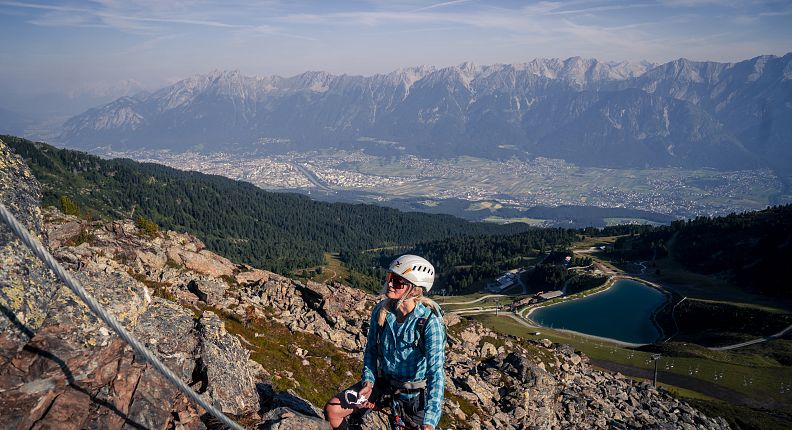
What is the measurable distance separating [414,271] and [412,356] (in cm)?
181

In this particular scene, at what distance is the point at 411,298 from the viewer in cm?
923

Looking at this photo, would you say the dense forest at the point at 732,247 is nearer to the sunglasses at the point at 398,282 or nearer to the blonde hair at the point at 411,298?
the blonde hair at the point at 411,298

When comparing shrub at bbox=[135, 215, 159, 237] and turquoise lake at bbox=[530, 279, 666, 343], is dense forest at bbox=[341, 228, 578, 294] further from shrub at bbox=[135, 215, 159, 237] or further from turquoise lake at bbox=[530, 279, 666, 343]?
shrub at bbox=[135, 215, 159, 237]

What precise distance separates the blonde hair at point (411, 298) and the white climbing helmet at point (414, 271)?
0.65 ft

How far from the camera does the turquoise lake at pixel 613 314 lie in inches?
4256

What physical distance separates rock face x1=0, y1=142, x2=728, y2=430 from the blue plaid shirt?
4265 mm

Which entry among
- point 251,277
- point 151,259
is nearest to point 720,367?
point 251,277

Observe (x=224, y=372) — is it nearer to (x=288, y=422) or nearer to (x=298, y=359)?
(x=288, y=422)

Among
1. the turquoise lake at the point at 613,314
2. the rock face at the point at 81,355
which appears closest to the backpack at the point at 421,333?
the rock face at the point at 81,355

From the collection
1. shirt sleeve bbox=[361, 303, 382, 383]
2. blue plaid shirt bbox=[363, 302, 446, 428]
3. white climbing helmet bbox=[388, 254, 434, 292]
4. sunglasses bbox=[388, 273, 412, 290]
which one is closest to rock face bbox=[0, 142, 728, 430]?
shirt sleeve bbox=[361, 303, 382, 383]

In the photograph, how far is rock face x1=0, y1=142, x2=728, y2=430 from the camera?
31.0ft

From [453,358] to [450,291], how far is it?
126479mm

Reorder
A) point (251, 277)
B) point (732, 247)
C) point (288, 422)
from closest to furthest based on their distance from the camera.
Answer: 1. point (288, 422)
2. point (251, 277)
3. point (732, 247)

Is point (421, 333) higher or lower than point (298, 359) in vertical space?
higher
